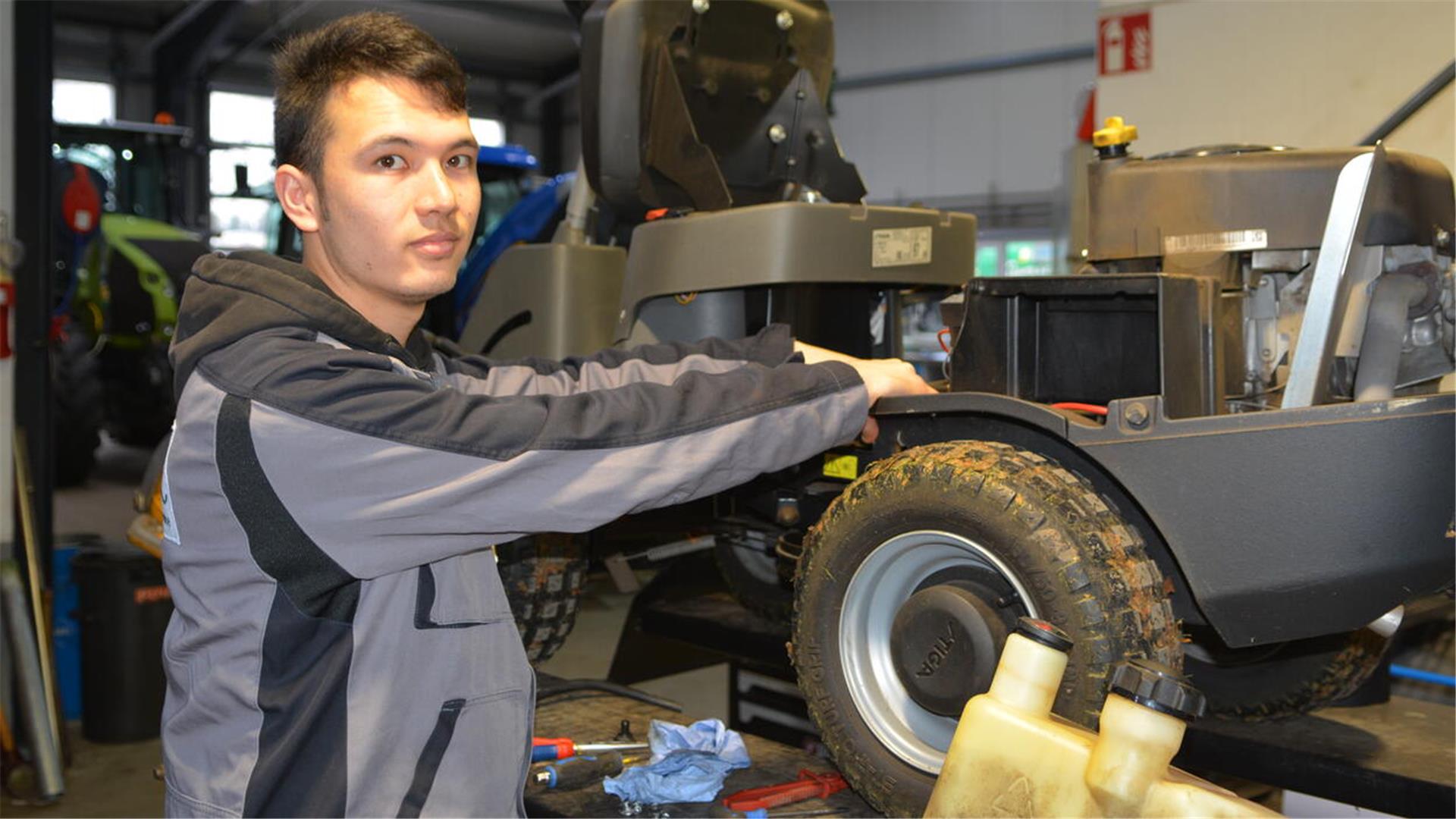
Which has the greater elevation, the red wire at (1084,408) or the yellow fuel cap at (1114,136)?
the yellow fuel cap at (1114,136)

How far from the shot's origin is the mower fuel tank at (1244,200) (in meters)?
1.96

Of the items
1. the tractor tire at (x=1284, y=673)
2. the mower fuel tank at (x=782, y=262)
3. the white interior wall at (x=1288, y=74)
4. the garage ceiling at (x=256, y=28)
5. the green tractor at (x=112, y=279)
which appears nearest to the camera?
the tractor tire at (x=1284, y=673)

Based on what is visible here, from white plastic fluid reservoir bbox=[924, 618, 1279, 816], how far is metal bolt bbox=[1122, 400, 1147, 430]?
1.12 ft

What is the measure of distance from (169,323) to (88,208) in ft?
3.23

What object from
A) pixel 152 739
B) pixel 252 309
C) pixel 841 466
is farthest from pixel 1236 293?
pixel 152 739

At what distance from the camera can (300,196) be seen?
1.64 meters

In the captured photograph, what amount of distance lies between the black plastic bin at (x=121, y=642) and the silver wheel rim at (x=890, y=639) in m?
3.16

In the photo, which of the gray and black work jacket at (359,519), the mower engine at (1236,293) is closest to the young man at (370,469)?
the gray and black work jacket at (359,519)

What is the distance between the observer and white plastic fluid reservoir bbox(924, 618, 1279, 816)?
1390 millimetres

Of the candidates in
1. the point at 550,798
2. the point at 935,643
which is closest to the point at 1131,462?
the point at 935,643

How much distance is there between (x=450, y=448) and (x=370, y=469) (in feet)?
0.28

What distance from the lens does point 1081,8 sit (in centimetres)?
1388

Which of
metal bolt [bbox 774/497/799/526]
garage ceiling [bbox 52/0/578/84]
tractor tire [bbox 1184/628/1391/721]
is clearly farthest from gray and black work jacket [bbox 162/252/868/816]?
garage ceiling [bbox 52/0/578/84]

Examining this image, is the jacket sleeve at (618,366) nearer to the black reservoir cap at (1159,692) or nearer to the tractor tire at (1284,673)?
the black reservoir cap at (1159,692)
